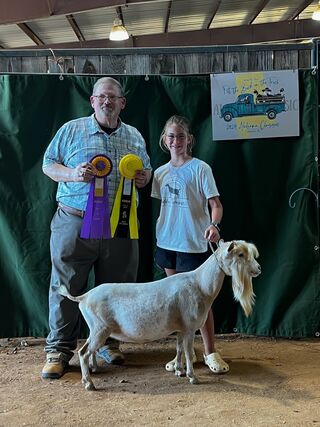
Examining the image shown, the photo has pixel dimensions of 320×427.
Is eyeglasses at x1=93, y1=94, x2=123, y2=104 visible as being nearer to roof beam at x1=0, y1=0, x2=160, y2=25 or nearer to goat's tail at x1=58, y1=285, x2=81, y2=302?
goat's tail at x1=58, y1=285, x2=81, y2=302

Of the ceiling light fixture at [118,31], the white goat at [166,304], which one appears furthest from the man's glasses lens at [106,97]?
the ceiling light fixture at [118,31]

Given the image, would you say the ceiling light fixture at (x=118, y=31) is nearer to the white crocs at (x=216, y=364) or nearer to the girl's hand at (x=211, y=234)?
the girl's hand at (x=211, y=234)

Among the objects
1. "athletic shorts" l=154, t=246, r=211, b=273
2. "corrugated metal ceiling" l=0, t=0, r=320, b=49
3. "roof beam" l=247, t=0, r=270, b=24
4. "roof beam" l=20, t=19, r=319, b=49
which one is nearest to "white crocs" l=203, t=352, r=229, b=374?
"athletic shorts" l=154, t=246, r=211, b=273

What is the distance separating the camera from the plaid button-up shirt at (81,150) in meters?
3.35

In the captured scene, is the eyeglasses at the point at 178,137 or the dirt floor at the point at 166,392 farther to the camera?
the eyeglasses at the point at 178,137

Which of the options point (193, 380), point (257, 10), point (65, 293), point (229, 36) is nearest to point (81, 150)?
point (65, 293)

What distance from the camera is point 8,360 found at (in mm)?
3639

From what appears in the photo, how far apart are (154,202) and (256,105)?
3.19ft

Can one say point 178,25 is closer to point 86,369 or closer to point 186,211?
point 186,211

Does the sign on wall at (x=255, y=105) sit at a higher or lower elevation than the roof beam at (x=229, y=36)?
lower

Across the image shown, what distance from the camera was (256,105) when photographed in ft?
12.6

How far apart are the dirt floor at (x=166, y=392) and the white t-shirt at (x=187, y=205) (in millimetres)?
774

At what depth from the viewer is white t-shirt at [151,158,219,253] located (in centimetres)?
332

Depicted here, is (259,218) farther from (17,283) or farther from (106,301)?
(17,283)
